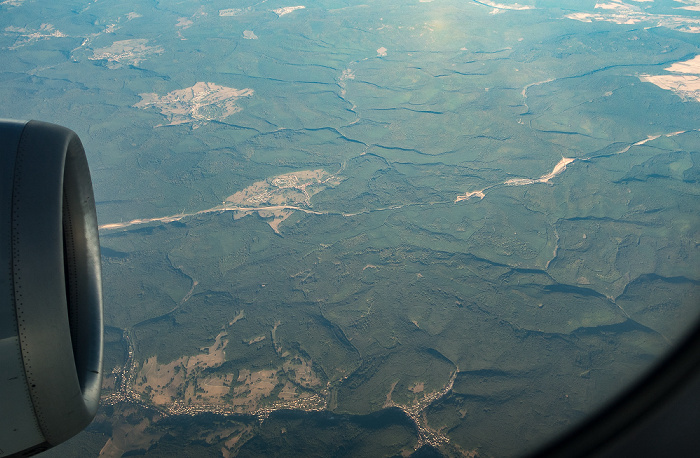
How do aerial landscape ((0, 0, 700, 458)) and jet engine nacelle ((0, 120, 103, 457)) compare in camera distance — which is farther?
aerial landscape ((0, 0, 700, 458))

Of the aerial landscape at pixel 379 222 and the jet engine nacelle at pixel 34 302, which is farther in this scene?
the aerial landscape at pixel 379 222

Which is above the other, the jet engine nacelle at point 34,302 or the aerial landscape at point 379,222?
the jet engine nacelle at point 34,302

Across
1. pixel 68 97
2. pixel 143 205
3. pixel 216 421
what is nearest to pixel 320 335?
pixel 216 421

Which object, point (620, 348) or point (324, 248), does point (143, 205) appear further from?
point (620, 348)

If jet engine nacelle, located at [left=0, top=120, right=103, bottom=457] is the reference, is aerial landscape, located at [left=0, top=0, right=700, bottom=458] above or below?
below
